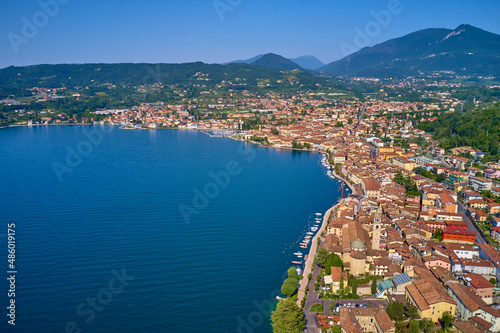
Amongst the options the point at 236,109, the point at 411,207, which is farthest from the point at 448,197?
the point at 236,109

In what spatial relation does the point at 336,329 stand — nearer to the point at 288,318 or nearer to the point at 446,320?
the point at 288,318

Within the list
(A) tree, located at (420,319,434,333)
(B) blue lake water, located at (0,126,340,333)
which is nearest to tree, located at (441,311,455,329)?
(A) tree, located at (420,319,434,333)

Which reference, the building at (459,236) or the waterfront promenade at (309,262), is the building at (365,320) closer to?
the waterfront promenade at (309,262)

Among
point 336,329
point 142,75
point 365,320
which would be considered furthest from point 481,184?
point 142,75

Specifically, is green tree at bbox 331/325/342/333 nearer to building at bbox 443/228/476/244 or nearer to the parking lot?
the parking lot

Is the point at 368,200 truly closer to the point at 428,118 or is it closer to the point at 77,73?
the point at 428,118
